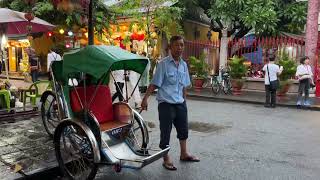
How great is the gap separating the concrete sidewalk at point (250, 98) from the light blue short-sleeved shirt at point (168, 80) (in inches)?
352

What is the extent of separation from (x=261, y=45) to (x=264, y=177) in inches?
548

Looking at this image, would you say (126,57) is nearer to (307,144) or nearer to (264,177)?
(264,177)

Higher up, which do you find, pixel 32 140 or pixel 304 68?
pixel 304 68

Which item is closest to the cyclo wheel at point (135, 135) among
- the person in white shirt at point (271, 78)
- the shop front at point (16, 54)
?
the person in white shirt at point (271, 78)

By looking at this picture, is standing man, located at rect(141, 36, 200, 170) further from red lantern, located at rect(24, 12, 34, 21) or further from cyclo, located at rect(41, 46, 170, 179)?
red lantern, located at rect(24, 12, 34, 21)

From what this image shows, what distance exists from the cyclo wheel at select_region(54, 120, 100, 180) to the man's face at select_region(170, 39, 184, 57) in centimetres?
172

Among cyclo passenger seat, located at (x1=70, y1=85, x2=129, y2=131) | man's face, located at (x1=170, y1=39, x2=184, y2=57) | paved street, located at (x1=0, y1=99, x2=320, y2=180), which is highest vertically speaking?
man's face, located at (x1=170, y1=39, x2=184, y2=57)

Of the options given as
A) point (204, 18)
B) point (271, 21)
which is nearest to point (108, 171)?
point (271, 21)

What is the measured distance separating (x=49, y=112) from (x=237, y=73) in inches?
429

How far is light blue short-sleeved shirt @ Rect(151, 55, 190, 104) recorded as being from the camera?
575cm

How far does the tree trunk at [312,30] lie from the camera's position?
16.1m

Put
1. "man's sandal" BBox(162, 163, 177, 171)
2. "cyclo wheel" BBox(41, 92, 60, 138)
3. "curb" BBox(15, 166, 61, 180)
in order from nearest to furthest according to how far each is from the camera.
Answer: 1. "curb" BBox(15, 166, 61, 180)
2. "man's sandal" BBox(162, 163, 177, 171)
3. "cyclo wheel" BBox(41, 92, 60, 138)

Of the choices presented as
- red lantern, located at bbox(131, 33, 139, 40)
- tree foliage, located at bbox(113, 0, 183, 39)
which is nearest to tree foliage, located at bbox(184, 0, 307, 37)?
tree foliage, located at bbox(113, 0, 183, 39)

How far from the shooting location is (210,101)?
15.2 metres
